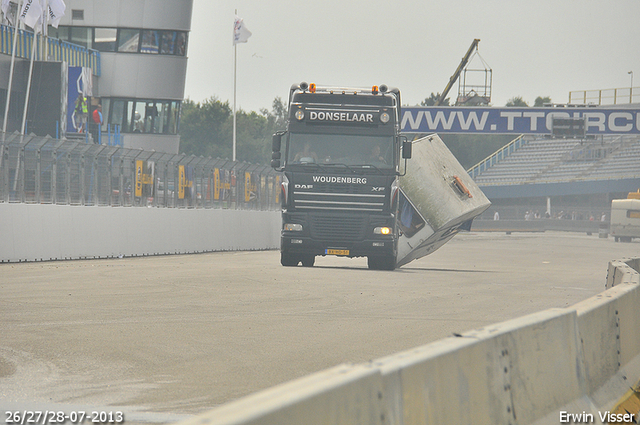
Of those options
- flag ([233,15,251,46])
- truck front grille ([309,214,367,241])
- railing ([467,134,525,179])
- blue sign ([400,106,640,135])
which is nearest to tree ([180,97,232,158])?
railing ([467,134,525,179])

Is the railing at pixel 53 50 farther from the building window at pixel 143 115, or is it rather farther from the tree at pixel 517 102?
the tree at pixel 517 102

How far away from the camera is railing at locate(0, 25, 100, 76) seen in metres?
43.5

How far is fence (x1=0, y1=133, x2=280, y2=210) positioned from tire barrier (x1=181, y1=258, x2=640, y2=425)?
15431 mm

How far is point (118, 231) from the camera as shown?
2309cm

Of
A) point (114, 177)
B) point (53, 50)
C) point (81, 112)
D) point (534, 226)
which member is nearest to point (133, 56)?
point (53, 50)

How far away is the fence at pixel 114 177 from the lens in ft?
64.4

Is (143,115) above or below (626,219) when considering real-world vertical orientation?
above

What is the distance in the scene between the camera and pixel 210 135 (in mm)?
117750

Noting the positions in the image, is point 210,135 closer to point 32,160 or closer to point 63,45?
point 63,45

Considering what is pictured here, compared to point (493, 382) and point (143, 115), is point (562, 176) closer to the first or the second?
point (143, 115)

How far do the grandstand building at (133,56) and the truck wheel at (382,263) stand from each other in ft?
108

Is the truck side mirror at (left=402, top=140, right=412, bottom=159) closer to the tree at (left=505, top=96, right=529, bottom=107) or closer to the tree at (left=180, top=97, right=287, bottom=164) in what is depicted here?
the tree at (left=180, top=97, right=287, bottom=164)

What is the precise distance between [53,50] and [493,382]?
Answer: 47.2 meters

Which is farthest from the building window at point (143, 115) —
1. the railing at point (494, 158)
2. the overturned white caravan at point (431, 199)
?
the railing at point (494, 158)
